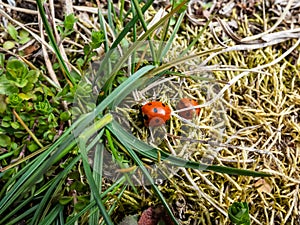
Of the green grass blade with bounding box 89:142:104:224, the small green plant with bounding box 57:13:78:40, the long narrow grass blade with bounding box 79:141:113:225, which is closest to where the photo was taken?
the long narrow grass blade with bounding box 79:141:113:225

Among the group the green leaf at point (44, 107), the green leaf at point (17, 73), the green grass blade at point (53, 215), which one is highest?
the green leaf at point (17, 73)

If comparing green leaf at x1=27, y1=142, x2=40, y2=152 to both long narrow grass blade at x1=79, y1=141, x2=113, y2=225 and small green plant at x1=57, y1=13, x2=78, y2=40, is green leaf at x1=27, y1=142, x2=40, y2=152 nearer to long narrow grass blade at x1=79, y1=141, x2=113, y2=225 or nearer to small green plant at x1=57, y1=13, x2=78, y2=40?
long narrow grass blade at x1=79, y1=141, x2=113, y2=225

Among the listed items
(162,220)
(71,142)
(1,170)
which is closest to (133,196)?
(162,220)

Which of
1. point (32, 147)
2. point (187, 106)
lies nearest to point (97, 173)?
point (32, 147)

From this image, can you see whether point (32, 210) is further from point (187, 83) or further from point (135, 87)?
point (187, 83)

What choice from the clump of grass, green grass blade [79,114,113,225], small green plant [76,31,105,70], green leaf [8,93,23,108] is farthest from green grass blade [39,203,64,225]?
small green plant [76,31,105,70]

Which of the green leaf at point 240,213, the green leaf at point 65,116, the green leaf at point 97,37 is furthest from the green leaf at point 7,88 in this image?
the green leaf at point 240,213

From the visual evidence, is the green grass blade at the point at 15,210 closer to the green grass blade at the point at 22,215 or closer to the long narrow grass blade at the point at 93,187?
the green grass blade at the point at 22,215

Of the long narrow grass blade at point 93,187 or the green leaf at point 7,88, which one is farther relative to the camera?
the green leaf at point 7,88
